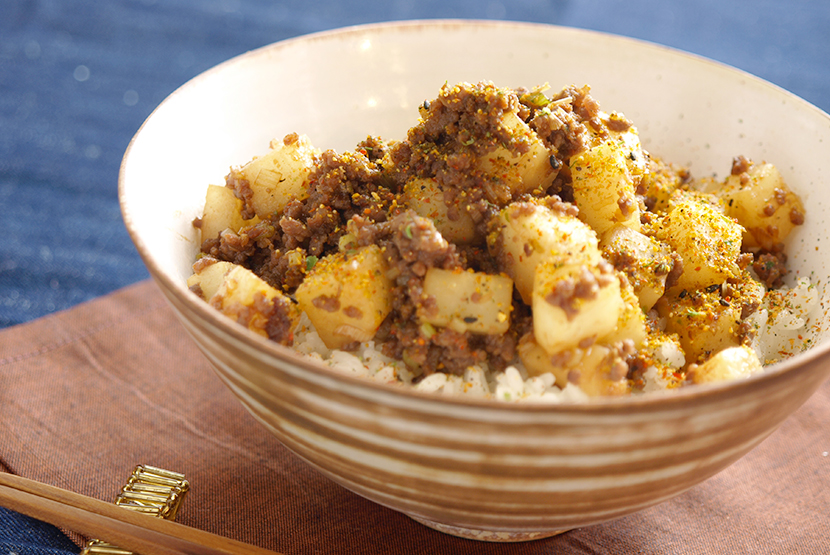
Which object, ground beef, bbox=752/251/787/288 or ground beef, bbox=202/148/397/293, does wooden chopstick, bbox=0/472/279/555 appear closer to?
ground beef, bbox=202/148/397/293

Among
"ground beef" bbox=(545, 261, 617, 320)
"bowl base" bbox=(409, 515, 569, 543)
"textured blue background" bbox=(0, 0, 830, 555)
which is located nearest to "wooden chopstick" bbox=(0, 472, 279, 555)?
"bowl base" bbox=(409, 515, 569, 543)

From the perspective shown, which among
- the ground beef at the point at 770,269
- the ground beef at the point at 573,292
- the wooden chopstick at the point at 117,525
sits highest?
the ground beef at the point at 770,269

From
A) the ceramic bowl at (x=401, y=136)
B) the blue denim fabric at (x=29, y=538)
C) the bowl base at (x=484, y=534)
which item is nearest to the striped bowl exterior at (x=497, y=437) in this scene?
the ceramic bowl at (x=401, y=136)

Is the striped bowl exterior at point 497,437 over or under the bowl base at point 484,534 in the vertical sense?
over

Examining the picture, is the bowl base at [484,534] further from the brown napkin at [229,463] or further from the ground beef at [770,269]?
→ the ground beef at [770,269]

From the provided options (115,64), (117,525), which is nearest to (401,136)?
(117,525)

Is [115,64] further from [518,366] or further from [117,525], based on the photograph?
[518,366]

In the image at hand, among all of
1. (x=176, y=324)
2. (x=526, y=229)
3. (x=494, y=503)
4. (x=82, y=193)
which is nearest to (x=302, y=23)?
(x=82, y=193)
